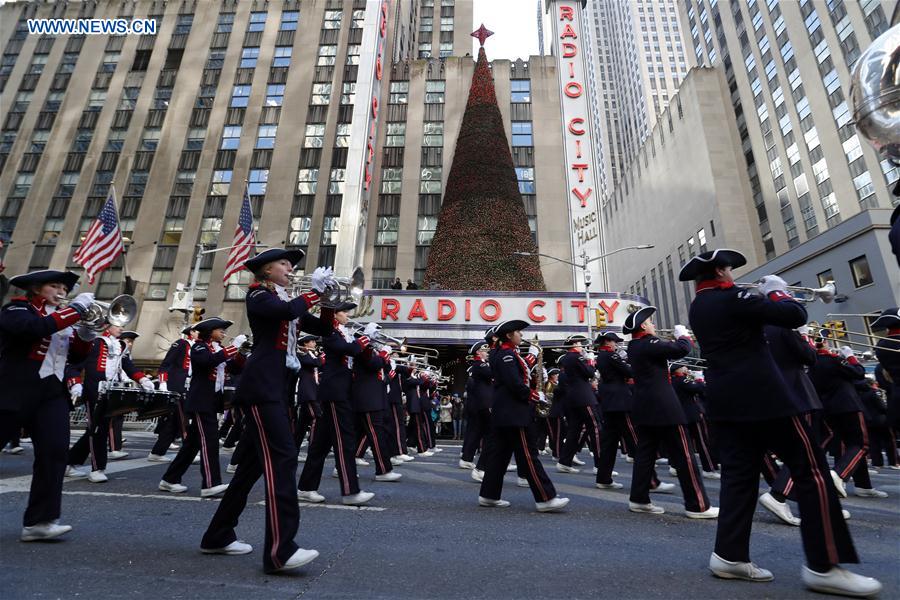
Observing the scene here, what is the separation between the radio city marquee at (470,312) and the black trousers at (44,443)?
68.3 feet

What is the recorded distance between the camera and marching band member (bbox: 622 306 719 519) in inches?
217

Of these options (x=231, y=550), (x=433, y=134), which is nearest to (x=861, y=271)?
(x=433, y=134)

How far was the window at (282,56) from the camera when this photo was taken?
4056 centimetres

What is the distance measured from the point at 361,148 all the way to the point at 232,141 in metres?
13.0

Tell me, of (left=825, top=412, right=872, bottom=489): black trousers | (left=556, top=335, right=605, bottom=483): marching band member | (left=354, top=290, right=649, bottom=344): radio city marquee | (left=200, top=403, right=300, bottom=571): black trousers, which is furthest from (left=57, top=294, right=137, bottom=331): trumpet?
(left=354, top=290, right=649, bottom=344): radio city marquee

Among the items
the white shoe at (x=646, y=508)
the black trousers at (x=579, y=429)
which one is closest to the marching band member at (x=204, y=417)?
the white shoe at (x=646, y=508)

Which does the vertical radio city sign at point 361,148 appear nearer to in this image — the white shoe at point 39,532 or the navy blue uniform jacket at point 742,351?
the white shoe at point 39,532

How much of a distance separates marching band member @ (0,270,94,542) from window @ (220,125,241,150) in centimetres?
3802

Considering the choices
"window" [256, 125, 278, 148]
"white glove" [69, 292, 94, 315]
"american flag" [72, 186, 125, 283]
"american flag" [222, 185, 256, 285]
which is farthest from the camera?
"window" [256, 125, 278, 148]

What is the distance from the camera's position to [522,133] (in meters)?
38.8

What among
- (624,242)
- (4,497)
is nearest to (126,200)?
(4,497)

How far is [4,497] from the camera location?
18.8ft

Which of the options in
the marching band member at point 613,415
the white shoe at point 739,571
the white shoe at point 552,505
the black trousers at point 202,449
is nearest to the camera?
the white shoe at point 739,571

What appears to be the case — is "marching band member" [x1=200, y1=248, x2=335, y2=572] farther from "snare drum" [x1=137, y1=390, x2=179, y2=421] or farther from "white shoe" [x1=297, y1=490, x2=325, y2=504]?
"snare drum" [x1=137, y1=390, x2=179, y2=421]
